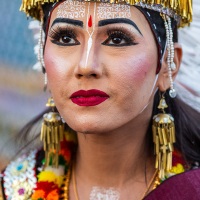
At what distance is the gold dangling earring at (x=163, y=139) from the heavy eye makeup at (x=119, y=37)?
356 millimetres

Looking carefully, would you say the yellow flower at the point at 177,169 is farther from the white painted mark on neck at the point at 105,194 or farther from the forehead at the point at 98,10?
the forehead at the point at 98,10

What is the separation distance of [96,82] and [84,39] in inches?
7.8

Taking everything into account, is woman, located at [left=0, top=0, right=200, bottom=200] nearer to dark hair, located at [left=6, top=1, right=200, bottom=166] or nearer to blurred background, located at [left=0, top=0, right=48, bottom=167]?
dark hair, located at [left=6, top=1, right=200, bottom=166]

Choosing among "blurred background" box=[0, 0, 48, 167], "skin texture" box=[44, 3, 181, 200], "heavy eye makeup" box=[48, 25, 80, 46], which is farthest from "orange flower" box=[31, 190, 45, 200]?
"blurred background" box=[0, 0, 48, 167]

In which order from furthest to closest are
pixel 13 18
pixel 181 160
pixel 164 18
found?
pixel 13 18 < pixel 181 160 < pixel 164 18

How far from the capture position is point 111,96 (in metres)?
2.15

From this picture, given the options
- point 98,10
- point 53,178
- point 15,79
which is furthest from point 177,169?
point 15,79

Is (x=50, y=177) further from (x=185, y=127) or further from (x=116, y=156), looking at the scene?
(x=185, y=127)

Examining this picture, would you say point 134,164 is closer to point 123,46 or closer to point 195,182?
point 195,182

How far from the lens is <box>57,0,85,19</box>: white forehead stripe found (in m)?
2.22

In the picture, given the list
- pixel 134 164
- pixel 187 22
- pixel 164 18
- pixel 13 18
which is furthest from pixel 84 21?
pixel 13 18

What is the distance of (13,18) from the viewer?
348 cm

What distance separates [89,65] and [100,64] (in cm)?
5

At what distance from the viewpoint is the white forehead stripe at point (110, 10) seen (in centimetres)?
220
